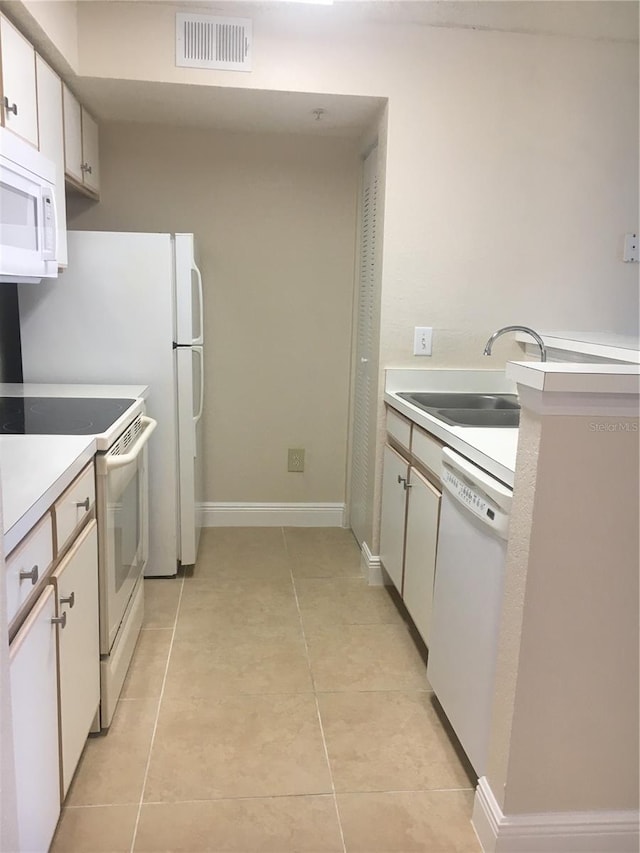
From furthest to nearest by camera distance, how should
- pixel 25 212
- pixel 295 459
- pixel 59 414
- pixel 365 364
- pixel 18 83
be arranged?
pixel 295 459 < pixel 365 364 < pixel 59 414 < pixel 18 83 < pixel 25 212

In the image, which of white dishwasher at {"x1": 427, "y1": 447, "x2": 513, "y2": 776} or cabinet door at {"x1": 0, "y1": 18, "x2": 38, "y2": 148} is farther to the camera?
cabinet door at {"x1": 0, "y1": 18, "x2": 38, "y2": 148}

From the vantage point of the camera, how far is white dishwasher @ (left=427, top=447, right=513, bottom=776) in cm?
156

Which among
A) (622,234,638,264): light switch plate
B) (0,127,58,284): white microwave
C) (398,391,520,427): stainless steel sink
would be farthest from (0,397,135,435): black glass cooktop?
(622,234,638,264): light switch plate

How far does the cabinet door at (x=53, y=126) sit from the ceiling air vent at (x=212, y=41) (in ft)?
1.56

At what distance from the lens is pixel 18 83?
6.55ft

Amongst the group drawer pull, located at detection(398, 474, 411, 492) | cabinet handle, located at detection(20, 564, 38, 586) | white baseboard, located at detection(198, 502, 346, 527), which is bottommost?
white baseboard, located at detection(198, 502, 346, 527)

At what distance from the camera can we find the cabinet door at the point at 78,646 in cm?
150

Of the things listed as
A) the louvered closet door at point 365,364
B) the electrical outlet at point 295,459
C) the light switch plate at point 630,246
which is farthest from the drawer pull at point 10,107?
the light switch plate at point 630,246

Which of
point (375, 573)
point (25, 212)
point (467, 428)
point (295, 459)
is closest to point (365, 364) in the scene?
point (295, 459)

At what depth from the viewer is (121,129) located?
319 cm

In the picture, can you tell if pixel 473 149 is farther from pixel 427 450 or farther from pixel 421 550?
pixel 421 550

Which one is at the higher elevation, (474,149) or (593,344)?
(474,149)

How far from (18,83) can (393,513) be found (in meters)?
1.98

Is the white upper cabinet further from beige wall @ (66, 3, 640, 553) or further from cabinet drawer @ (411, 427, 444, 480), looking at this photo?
cabinet drawer @ (411, 427, 444, 480)
